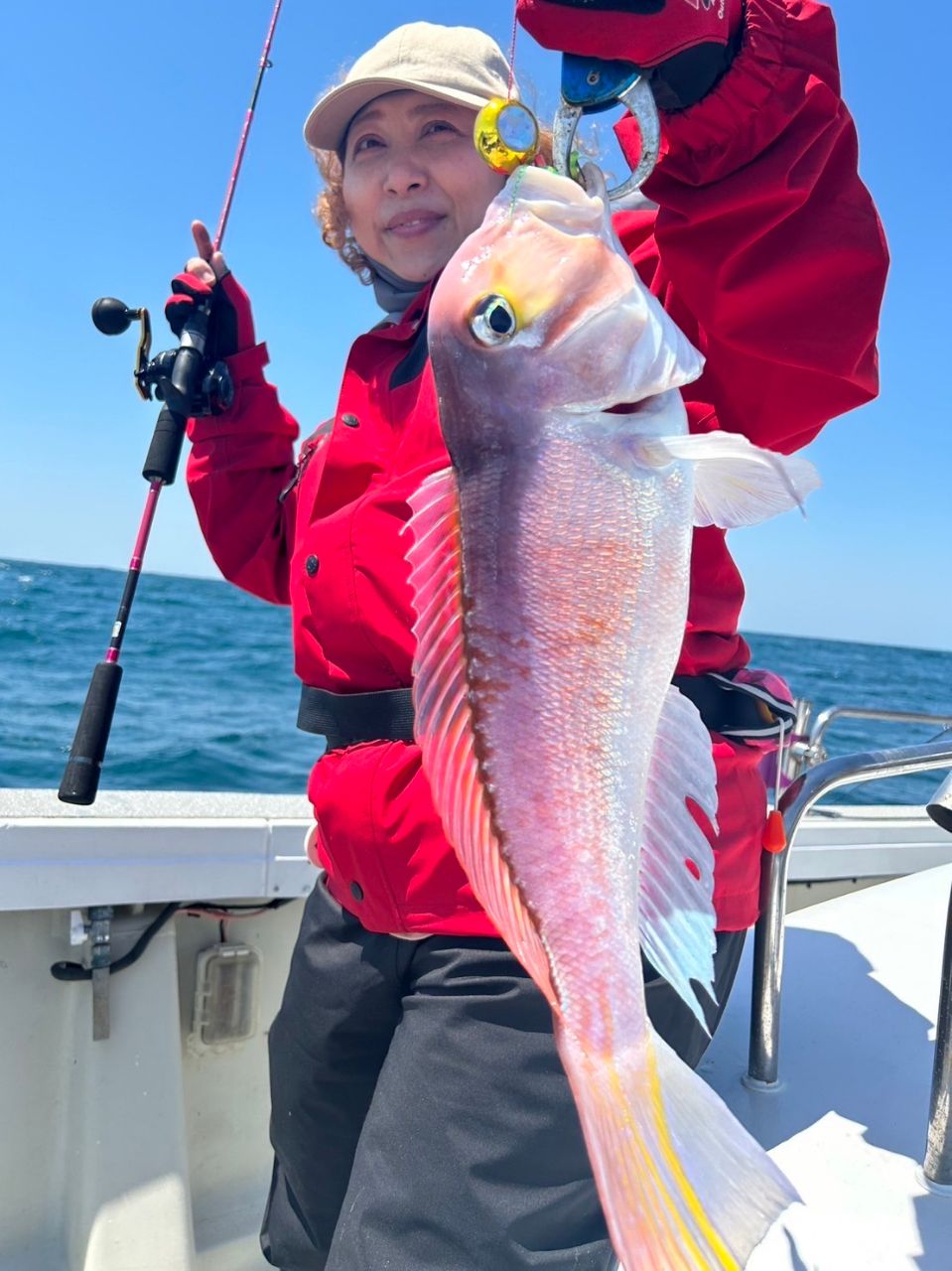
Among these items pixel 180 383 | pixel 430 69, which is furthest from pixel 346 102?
pixel 180 383

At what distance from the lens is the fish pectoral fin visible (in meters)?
1.08

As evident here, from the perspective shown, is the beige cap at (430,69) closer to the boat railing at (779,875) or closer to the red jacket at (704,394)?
the red jacket at (704,394)

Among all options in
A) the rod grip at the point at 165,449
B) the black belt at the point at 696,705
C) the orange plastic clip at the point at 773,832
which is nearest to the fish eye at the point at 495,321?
the black belt at the point at 696,705

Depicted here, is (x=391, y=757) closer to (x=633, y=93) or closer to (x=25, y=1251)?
(x=633, y=93)

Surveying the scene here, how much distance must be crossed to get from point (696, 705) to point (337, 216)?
5.59ft

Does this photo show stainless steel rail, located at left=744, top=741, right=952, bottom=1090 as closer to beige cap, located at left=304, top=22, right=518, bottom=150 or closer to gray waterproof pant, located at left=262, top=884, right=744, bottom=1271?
gray waterproof pant, located at left=262, top=884, right=744, bottom=1271

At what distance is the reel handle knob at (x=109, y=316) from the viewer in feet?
9.45

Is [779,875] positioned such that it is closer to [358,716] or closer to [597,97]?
[358,716]

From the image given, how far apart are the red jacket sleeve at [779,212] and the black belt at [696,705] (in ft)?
1.65

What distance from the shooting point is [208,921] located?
2.85 meters

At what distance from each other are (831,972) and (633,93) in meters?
2.23

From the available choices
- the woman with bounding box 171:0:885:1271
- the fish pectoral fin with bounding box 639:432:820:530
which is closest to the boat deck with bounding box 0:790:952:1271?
the woman with bounding box 171:0:885:1271

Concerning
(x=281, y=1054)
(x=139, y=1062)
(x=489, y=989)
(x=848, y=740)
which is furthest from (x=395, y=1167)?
(x=848, y=740)

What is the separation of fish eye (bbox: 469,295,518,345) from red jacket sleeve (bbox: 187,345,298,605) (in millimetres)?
1288
